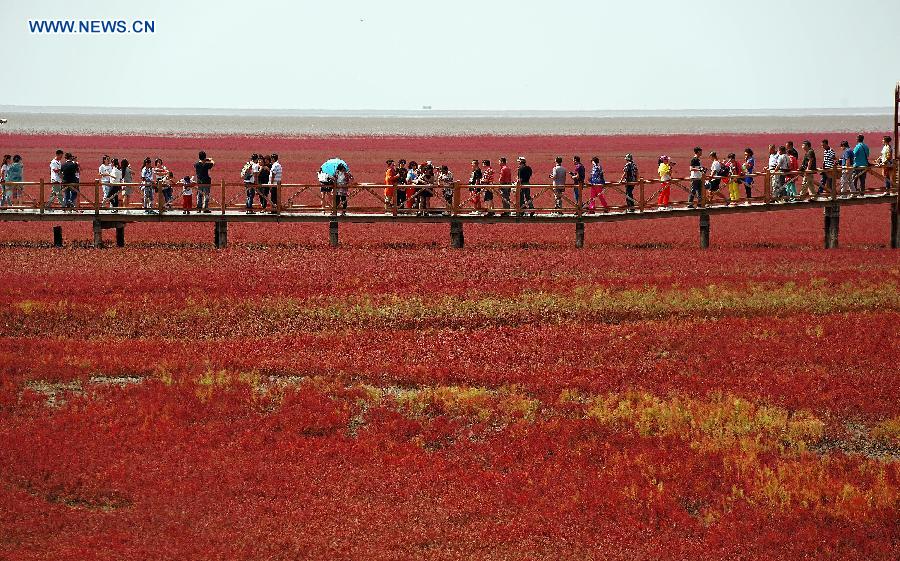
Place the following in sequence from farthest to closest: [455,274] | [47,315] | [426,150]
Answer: [426,150] < [455,274] < [47,315]

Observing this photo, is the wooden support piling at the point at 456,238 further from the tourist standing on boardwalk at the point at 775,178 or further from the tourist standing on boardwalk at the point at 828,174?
the tourist standing on boardwalk at the point at 828,174

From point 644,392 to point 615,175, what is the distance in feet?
182

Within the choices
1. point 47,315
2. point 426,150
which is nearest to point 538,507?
point 47,315

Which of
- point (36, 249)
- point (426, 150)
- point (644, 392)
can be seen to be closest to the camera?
point (644, 392)

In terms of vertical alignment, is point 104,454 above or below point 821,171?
below

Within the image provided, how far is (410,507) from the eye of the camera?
55.9 feet

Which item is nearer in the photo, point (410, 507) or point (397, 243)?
point (410, 507)

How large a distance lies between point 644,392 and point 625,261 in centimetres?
1410

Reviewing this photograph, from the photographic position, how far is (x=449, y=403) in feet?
Answer: 70.9

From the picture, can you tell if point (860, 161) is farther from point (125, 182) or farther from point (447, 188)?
point (125, 182)

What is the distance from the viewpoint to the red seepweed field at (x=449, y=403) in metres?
16.3

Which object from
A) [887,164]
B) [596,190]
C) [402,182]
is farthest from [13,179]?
[887,164]

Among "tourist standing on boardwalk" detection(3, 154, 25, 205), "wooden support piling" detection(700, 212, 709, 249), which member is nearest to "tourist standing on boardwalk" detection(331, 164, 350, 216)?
"tourist standing on boardwalk" detection(3, 154, 25, 205)

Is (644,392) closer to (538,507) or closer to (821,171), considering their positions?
(538,507)
